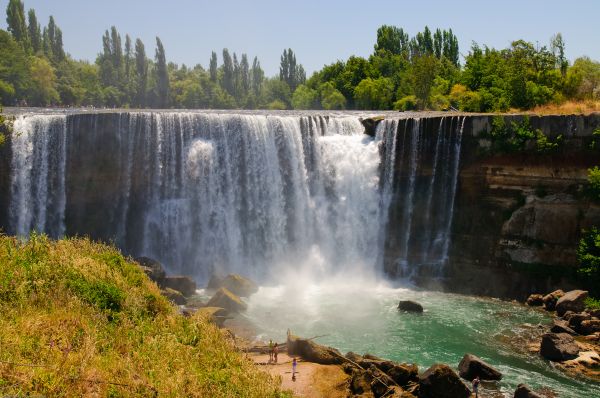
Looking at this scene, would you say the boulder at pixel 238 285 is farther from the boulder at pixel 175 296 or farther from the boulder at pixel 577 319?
the boulder at pixel 577 319

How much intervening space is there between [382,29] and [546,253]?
6650 centimetres

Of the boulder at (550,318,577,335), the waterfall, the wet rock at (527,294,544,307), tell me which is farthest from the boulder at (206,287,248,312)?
the wet rock at (527,294,544,307)

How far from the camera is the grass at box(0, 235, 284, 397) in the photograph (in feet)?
35.4

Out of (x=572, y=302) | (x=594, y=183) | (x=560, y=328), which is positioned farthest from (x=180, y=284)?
(x=594, y=183)

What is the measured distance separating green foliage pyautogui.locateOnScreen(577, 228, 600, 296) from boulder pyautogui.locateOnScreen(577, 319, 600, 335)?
3.59m

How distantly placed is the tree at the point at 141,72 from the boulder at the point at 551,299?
84.0 m

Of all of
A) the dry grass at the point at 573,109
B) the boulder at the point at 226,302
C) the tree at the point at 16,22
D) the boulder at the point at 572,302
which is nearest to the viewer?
the boulder at the point at 572,302

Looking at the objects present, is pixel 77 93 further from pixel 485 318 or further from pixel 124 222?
pixel 485 318

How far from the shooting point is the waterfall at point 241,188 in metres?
29.4

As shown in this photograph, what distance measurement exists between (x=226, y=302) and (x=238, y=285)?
2.69 m

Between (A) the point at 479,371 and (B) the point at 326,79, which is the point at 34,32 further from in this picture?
(A) the point at 479,371

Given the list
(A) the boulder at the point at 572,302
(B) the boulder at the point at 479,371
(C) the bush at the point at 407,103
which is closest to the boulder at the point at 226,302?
(B) the boulder at the point at 479,371

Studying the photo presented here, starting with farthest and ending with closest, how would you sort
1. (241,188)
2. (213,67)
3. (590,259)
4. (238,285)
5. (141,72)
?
(213,67)
(141,72)
(241,188)
(238,285)
(590,259)

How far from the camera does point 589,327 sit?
72.9 feet
